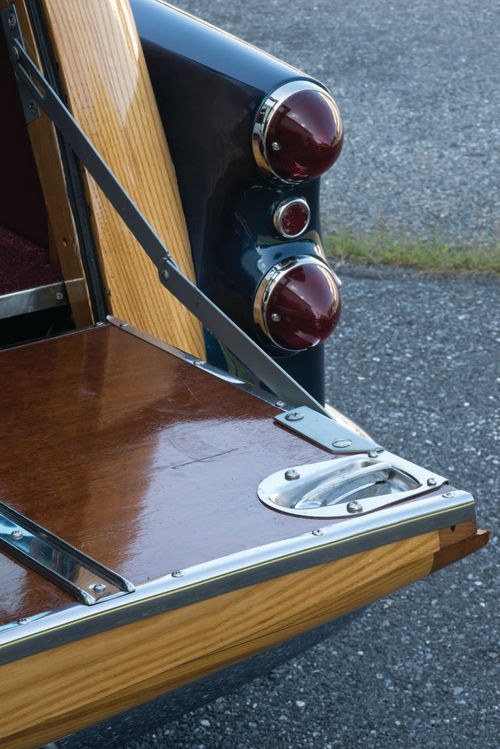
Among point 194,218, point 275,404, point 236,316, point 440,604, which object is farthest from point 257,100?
point 440,604

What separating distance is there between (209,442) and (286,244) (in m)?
0.59

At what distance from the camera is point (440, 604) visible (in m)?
2.17

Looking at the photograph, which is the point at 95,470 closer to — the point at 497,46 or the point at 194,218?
the point at 194,218

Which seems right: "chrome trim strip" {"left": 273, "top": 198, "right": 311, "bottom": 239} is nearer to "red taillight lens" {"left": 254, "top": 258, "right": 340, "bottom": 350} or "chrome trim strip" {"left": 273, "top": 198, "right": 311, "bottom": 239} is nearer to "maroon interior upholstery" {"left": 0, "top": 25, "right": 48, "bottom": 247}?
"red taillight lens" {"left": 254, "top": 258, "right": 340, "bottom": 350}

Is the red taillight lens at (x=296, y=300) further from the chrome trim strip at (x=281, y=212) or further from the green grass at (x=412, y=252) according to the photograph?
the green grass at (x=412, y=252)

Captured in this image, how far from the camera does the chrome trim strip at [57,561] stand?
99cm

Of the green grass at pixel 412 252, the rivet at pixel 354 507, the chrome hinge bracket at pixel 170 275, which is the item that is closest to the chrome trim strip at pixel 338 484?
the rivet at pixel 354 507

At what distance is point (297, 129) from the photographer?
159cm

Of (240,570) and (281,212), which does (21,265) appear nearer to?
(281,212)

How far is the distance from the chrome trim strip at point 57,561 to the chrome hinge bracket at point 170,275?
447 mm

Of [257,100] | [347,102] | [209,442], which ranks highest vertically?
[257,100]

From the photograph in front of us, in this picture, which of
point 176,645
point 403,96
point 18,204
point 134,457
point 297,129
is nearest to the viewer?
point 176,645

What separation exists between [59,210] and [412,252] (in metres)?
2.50

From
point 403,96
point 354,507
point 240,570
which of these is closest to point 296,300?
point 354,507
